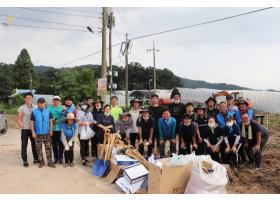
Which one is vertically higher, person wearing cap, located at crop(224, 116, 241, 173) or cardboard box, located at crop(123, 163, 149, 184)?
person wearing cap, located at crop(224, 116, 241, 173)

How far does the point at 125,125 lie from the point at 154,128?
28.9 inches

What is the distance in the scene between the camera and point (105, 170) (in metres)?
7.33

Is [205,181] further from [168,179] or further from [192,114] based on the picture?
[192,114]

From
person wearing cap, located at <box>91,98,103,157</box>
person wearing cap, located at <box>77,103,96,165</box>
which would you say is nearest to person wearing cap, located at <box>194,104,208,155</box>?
person wearing cap, located at <box>91,98,103,157</box>

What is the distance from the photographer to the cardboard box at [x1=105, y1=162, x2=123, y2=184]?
680cm

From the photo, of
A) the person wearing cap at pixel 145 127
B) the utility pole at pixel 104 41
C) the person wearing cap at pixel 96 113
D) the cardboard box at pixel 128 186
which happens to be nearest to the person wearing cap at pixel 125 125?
the person wearing cap at pixel 145 127

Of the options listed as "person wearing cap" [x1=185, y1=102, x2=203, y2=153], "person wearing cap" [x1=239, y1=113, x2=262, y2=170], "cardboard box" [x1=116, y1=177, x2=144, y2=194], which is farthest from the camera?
"person wearing cap" [x1=185, y1=102, x2=203, y2=153]

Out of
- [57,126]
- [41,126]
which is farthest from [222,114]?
[41,126]

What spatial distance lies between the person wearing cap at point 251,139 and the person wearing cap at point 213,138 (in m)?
0.55

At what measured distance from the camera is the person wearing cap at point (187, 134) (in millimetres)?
7668

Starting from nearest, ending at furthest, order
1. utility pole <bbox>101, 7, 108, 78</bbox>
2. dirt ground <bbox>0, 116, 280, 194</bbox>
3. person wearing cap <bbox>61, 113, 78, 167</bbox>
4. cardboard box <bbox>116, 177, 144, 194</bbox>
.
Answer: cardboard box <bbox>116, 177, 144, 194</bbox> → dirt ground <bbox>0, 116, 280, 194</bbox> → person wearing cap <bbox>61, 113, 78, 167</bbox> → utility pole <bbox>101, 7, 108, 78</bbox>

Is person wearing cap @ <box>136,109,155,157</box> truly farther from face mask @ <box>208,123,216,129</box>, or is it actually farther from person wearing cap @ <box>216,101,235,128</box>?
person wearing cap @ <box>216,101,235,128</box>

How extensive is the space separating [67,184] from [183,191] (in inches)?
85.7

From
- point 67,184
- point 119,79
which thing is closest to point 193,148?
point 67,184
